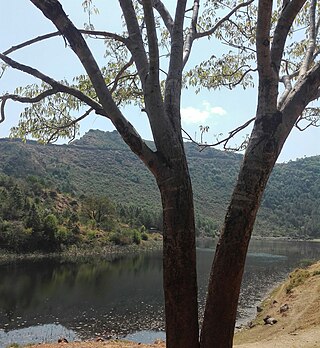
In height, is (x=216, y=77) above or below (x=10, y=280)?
above

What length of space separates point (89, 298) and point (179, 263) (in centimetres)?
1890

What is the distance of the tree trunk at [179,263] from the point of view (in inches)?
107

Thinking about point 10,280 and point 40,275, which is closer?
point 10,280

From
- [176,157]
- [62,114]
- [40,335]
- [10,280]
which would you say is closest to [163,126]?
[176,157]

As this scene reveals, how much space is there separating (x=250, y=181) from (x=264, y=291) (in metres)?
21.4

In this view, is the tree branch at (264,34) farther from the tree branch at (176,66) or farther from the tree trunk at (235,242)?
the tree branch at (176,66)

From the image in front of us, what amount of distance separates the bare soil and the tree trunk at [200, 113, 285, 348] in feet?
17.3

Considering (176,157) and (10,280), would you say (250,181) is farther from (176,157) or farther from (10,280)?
(10,280)

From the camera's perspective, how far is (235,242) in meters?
2.73

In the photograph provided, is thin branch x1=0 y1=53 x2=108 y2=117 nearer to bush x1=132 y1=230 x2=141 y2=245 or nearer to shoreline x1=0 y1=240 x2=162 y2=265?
shoreline x1=0 y1=240 x2=162 y2=265

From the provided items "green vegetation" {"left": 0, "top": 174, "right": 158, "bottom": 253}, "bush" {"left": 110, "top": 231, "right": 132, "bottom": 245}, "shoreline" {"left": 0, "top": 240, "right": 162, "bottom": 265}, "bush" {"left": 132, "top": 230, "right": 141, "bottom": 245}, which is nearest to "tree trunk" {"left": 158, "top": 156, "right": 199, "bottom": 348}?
"shoreline" {"left": 0, "top": 240, "right": 162, "bottom": 265}

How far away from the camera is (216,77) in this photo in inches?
219

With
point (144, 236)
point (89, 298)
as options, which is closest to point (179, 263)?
point (89, 298)

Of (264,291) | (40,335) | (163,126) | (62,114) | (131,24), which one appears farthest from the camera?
(264,291)
